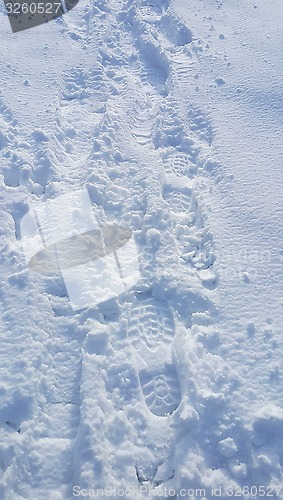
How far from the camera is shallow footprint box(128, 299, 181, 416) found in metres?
2.75

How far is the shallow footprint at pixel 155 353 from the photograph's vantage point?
2754 millimetres

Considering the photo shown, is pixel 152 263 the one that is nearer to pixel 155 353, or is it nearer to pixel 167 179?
pixel 155 353

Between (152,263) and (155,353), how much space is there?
591mm

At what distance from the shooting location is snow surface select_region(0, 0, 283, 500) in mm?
2504

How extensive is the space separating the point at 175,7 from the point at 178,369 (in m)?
3.87

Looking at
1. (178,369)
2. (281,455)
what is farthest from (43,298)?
(281,455)

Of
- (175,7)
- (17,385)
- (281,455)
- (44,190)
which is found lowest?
(281,455)

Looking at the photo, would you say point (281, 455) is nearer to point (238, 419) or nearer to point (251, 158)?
point (238, 419)

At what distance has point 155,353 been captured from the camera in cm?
289

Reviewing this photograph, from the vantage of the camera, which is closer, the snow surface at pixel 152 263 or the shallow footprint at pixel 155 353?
the snow surface at pixel 152 263

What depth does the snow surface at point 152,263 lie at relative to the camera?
2.50 m

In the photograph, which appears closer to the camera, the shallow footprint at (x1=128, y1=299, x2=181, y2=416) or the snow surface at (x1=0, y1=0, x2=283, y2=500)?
the snow surface at (x1=0, y1=0, x2=283, y2=500)

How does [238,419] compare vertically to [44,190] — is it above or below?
below

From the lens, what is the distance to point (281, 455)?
2.48m
